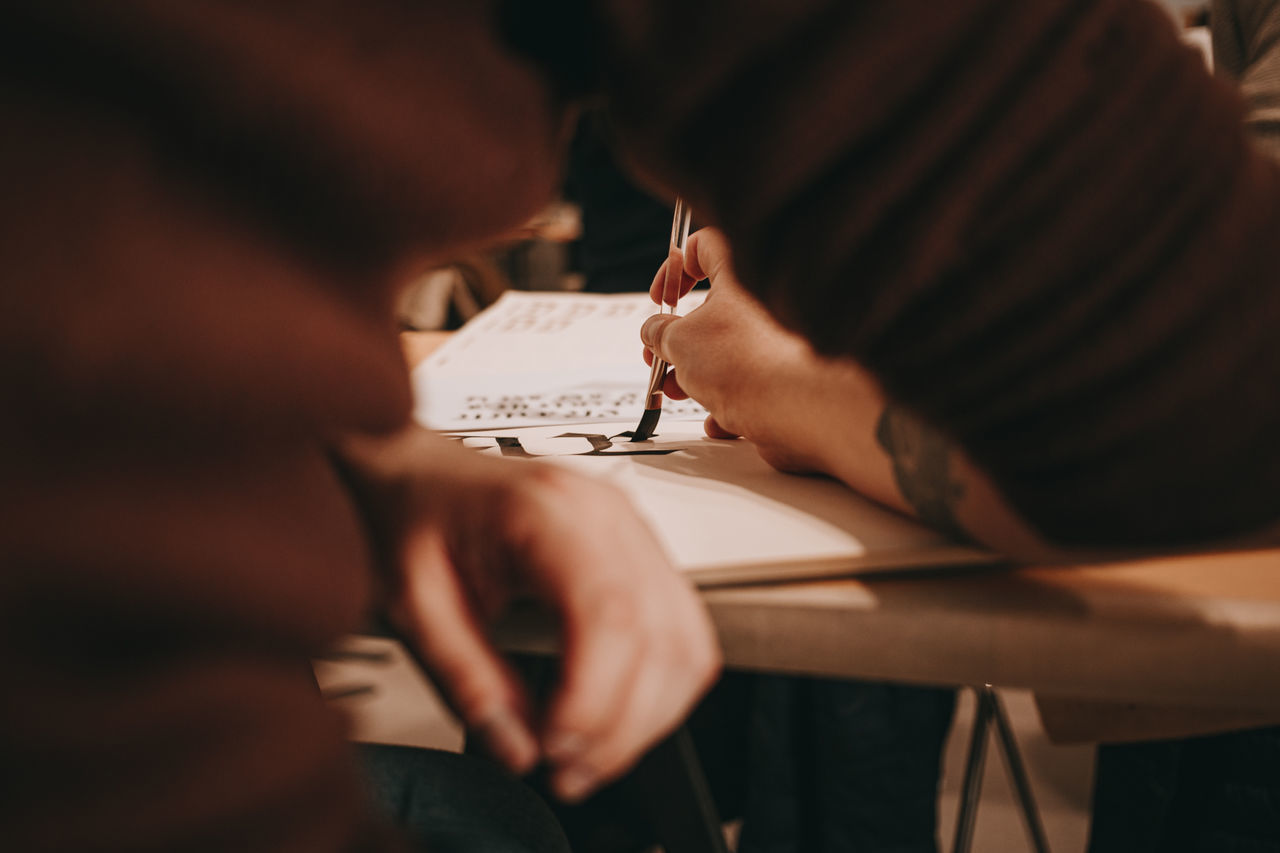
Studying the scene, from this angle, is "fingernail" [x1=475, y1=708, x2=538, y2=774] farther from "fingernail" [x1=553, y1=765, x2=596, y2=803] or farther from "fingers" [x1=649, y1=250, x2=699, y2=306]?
"fingers" [x1=649, y1=250, x2=699, y2=306]

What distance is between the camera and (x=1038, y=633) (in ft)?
0.80

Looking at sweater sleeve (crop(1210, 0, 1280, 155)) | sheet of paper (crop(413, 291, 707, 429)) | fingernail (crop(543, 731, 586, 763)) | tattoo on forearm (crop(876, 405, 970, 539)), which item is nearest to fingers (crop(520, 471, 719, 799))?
fingernail (crop(543, 731, 586, 763))

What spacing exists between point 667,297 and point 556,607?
0.35 meters

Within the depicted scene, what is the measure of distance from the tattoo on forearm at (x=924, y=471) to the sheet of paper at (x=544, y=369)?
23cm

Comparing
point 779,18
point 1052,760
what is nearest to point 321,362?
point 779,18

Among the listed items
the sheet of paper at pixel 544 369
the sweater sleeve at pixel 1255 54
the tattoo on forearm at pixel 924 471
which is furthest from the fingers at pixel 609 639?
the sweater sleeve at pixel 1255 54

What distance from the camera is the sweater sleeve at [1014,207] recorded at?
193 millimetres

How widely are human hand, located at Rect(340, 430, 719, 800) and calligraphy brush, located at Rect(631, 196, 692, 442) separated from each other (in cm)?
23

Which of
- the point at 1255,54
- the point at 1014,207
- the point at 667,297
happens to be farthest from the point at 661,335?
the point at 1255,54

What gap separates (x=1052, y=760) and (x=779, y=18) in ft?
4.79

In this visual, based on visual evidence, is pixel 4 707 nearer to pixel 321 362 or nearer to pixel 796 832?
pixel 321 362

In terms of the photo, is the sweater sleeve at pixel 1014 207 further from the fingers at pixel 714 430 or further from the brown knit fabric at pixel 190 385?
the fingers at pixel 714 430

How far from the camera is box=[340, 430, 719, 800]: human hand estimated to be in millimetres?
195

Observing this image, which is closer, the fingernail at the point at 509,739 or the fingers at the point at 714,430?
the fingernail at the point at 509,739
